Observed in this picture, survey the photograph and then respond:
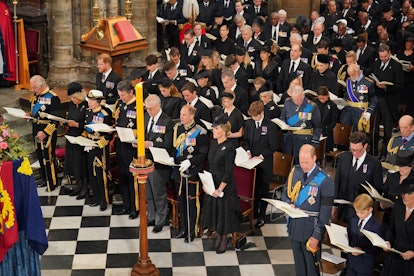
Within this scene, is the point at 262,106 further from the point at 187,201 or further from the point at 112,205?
the point at 112,205

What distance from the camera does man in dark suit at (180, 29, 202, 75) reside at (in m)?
14.1

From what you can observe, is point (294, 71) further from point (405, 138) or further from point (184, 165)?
point (184, 165)

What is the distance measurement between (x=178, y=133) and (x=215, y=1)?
909 cm

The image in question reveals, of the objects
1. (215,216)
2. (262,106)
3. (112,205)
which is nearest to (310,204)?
(215,216)

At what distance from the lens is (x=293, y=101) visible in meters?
10.8

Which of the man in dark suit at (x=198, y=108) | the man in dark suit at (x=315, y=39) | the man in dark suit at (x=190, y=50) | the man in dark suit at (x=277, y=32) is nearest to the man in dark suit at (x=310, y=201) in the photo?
the man in dark suit at (x=198, y=108)

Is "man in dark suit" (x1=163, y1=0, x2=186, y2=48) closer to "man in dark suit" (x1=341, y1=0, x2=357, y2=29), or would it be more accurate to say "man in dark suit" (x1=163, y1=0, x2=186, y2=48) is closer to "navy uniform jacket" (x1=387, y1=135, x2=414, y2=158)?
"man in dark suit" (x1=341, y1=0, x2=357, y2=29)

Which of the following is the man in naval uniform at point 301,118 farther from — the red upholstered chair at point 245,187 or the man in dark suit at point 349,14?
the man in dark suit at point 349,14

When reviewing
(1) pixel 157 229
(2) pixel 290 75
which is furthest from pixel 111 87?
(2) pixel 290 75

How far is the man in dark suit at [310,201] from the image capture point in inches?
322

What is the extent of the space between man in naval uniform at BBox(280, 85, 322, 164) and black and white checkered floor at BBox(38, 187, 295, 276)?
1229 mm

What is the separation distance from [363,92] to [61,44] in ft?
17.2

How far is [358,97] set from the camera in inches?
482

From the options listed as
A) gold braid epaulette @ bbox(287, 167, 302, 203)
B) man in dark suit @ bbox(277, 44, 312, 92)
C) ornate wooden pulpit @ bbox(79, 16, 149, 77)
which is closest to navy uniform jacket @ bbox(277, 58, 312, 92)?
man in dark suit @ bbox(277, 44, 312, 92)
